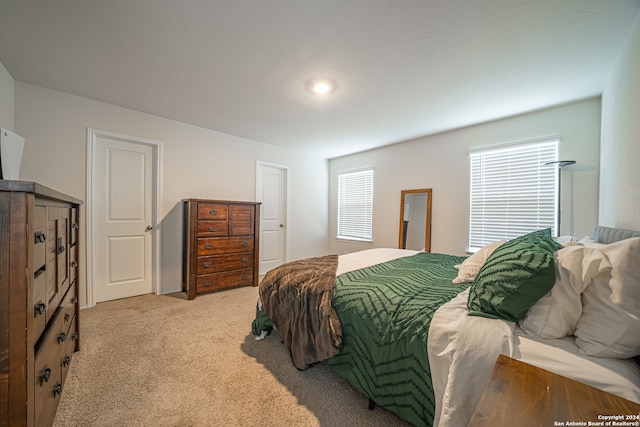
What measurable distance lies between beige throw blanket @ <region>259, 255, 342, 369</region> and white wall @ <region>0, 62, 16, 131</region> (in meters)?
2.81

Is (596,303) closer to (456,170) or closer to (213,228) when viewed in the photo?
(456,170)

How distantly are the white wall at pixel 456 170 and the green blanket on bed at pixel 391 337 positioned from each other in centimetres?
212

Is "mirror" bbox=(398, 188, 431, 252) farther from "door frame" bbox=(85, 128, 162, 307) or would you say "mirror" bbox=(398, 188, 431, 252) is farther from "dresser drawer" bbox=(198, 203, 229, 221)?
"door frame" bbox=(85, 128, 162, 307)

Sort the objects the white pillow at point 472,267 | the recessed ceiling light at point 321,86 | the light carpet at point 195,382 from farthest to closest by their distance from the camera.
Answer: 1. the recessed ceiling light at point 321,86
2. the white pillow at point 472,267
3. the light carpet at point 195,382

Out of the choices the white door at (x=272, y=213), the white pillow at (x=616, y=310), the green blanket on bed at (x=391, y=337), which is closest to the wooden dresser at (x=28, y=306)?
the green blanket on bed at (x=391, y=337)

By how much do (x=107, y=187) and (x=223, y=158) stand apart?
4.94 feet

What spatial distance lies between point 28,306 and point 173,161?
294cm

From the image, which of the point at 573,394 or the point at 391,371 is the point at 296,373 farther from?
the point at 573,394

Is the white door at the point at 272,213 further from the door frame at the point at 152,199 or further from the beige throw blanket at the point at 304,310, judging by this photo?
the beige throw blanket at the point at 304,310

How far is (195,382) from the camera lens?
159 cm

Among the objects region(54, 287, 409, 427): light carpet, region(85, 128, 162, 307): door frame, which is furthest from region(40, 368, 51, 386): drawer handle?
region(85, 128, 162, 307): door frame

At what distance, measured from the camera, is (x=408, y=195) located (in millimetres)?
4090

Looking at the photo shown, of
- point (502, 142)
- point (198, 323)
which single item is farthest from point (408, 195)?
point (198, 323)

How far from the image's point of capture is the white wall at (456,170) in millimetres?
2605
